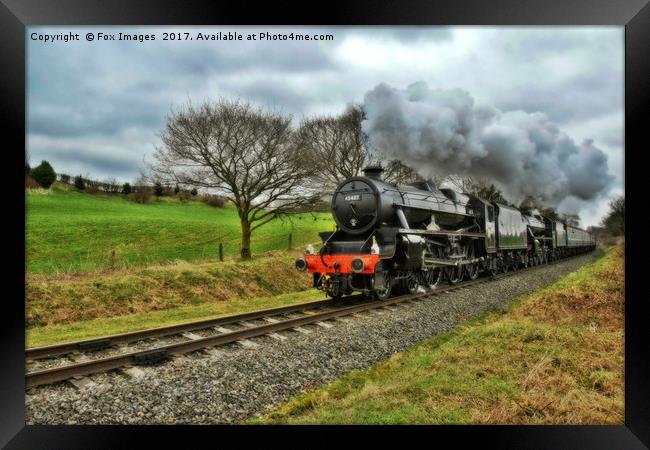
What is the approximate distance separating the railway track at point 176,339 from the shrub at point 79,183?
2495mm

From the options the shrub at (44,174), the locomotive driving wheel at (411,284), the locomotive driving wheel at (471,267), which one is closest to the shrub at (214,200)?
the locomotive driving wheel at (411,284)

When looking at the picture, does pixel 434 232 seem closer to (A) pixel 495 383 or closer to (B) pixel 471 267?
(B) pixel 471 267

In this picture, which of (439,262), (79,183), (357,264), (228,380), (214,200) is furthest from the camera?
(214,200)

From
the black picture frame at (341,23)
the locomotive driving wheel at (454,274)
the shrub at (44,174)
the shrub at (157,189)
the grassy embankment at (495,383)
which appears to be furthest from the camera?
the locomotive driving wheel at (454,274)

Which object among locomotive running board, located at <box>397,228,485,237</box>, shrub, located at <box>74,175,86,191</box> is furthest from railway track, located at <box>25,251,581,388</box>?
shrub, located at <box>74,175,86,191</box>

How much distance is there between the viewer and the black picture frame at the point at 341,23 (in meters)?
3.49

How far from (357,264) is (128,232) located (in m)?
5.23

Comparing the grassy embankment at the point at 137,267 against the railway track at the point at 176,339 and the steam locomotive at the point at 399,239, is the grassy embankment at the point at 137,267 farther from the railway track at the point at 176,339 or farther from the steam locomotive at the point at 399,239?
the steam locomotive at the point at 399,239

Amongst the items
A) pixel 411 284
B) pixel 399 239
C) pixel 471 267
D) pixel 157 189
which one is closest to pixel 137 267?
pixel 157 189

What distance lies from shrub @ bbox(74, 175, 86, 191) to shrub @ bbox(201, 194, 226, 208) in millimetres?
A: 3697

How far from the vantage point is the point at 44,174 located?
515 centimetres

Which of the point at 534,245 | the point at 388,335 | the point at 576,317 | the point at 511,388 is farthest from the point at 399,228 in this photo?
the point at 534,245

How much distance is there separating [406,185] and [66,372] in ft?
27.7
